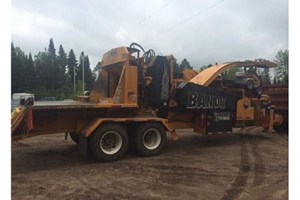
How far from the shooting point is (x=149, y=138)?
8.62 meters

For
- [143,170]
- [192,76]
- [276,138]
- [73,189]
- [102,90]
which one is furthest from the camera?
[276,138]

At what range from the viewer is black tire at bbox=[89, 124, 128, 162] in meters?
7.63

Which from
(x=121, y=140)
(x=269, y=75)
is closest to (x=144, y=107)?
(x=121, y=140)

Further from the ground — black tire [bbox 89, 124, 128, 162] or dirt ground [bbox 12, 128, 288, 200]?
black tire [bbox 89, 124, 128, 162]

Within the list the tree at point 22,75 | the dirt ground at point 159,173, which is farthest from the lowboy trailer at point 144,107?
the tree at point 22,75

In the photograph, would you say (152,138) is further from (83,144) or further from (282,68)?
(282,68)

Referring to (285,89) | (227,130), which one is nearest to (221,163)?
(227,130)

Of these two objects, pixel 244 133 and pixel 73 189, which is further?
pixel 244 133

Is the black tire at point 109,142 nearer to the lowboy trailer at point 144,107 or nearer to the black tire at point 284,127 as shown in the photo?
the lowboy trailer at point 144,107

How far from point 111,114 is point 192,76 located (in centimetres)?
370

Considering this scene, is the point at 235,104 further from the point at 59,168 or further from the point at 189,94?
the point at 59,168

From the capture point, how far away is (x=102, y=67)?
32.5 feet

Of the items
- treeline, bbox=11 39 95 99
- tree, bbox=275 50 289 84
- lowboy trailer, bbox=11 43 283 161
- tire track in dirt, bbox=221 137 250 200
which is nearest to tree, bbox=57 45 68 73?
treeline, bbox=11 39 95 99

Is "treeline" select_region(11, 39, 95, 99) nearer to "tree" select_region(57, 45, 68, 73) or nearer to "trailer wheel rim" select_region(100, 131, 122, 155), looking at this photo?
"tree" select_region(57, 45, 68, 73)
